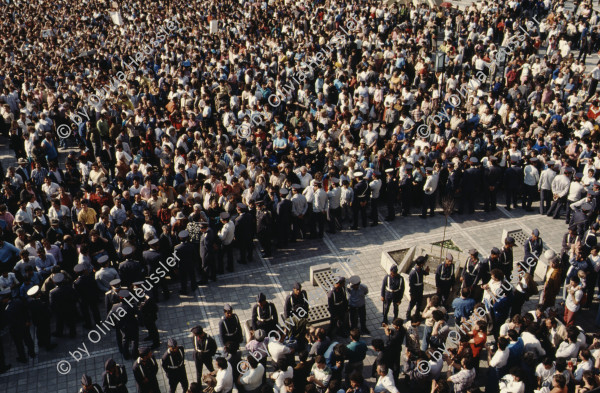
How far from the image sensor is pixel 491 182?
14.4 m

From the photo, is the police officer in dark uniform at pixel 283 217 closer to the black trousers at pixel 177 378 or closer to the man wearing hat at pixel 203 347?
the man wearing hat at pixel 203 347

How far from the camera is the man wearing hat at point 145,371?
8.16 meters

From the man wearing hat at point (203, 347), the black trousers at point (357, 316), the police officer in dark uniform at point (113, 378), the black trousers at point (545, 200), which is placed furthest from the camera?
the black trousers at point (545, 200)

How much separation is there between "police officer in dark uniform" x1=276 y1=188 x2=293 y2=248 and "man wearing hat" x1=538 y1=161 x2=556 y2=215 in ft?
22.1

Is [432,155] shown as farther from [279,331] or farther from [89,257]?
[89,257]

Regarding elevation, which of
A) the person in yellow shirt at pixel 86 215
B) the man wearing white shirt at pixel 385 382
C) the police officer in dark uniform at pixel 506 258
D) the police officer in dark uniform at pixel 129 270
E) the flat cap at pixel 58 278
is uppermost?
the person in yellow shirt at pixel 86 215

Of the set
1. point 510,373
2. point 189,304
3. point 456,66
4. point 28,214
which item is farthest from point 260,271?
point 456,66

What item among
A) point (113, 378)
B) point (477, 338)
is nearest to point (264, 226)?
point (113, 378)

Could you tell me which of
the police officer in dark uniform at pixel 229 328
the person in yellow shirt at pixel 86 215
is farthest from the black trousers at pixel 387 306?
the person in yellow shirt at pixel 86 215

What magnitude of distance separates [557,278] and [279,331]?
5510 millimetres

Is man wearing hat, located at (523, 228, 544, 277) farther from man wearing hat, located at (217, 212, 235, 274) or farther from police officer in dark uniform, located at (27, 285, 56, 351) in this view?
police officer in dark uniform, located at (27, 285, 56, 351)

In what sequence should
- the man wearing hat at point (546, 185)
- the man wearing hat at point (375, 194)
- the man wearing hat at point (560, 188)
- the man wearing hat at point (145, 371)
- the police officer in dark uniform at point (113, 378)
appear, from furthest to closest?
1. the man wearing hat at point (546, 185)
2. the man wearing hat at point (560, 188)
3. the man wearing hat at point (375, 194)
4. the man wearing hat at point (145, 371)
5. the police officer in dark uniform at point (113, 378)

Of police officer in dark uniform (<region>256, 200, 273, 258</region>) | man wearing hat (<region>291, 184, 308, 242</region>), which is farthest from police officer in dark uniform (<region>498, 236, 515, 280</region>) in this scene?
police officer in dark uniform (<region>256, 200, 273, 258</region>)

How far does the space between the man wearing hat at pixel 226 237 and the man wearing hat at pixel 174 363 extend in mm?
3614
